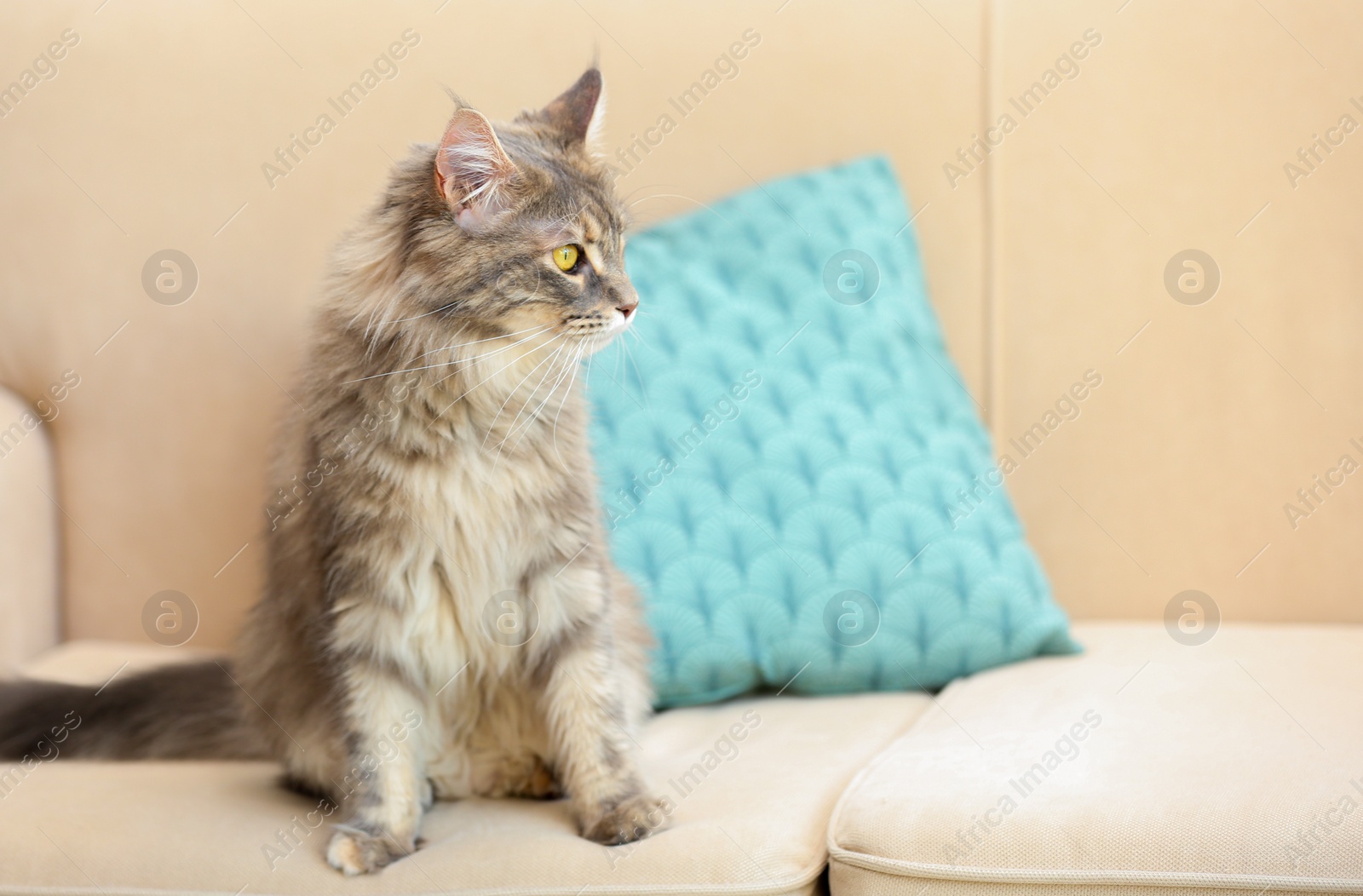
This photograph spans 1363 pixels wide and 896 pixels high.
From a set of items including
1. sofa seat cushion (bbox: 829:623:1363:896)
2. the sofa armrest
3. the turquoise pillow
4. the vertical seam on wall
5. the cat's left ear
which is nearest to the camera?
sofa seat cushion (bbox: 829:623:1363:896)

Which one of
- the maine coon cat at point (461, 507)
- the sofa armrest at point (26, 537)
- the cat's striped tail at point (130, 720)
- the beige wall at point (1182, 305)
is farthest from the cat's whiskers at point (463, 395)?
the beige wall at point (1182, 305)

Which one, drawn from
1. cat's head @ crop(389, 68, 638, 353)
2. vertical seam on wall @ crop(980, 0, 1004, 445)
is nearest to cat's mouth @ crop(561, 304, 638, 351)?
cat's head @ crop(389, 68, 638, 353)

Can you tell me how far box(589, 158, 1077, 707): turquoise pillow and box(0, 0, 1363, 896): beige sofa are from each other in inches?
5.4

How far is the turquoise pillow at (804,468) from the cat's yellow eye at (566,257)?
40 centimetres

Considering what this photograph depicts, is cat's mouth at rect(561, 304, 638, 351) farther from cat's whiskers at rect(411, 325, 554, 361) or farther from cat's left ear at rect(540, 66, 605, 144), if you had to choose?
cat's left ear at rect(540, 66, 605, 144)

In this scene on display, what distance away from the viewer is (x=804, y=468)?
1.89 meters

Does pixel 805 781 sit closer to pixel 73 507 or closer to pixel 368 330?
pixel 368 330

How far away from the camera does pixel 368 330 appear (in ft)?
4.68

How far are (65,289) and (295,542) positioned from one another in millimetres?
1032

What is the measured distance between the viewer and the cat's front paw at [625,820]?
1.32 m

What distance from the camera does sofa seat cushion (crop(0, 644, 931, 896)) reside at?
4.11 feet

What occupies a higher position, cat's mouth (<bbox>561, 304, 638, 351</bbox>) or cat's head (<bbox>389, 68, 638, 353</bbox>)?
cat's head (<bbox>389, 68, 638, 353</bbox>)

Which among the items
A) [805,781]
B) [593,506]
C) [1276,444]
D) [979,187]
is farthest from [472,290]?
[1276,444]

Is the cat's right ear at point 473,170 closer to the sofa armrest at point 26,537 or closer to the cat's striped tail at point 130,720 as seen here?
the cat's striped tail at point 130,720
